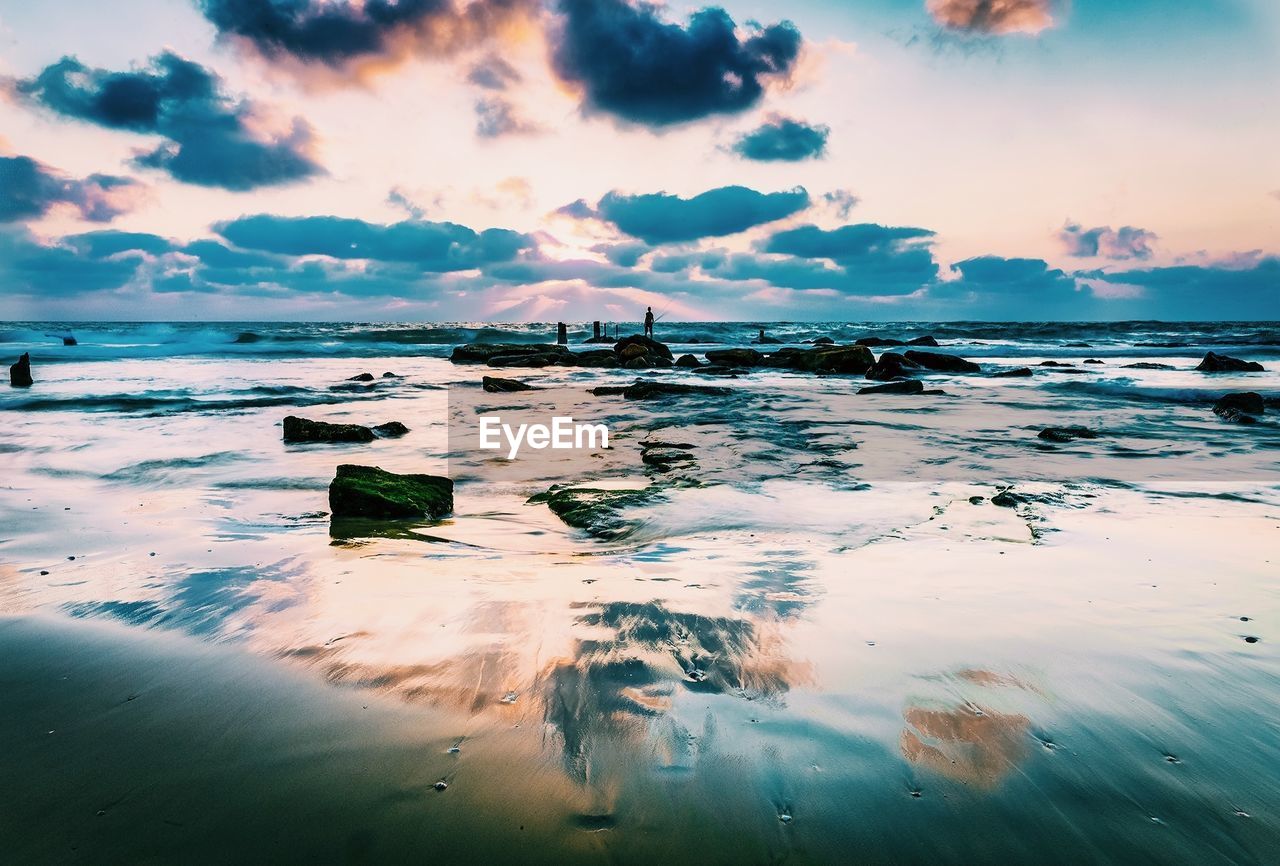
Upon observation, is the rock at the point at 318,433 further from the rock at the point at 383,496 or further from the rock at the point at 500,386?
the rock at the point at 500,386

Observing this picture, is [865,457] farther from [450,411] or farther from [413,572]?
[450,411]

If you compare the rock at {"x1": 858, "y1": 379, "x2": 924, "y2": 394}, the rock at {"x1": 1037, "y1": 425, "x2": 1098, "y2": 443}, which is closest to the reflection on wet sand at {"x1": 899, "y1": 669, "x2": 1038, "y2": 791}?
the rock at {"x1": 1037, "y1": 425, "x2": 1098, "y2": 443}

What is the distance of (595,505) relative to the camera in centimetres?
520

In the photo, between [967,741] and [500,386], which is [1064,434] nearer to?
[967,741]

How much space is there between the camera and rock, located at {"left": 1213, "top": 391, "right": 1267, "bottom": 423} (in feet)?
35.4

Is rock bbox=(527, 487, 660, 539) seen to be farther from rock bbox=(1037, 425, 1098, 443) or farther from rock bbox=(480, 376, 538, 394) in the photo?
rock bbox=(480, 376, 538, 394)

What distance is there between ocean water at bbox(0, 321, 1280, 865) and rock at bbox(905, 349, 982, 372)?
1828 cm

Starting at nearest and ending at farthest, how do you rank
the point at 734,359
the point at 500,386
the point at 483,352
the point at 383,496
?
the point at 383,496
the point at 500,386
the point at 734,359
the point at 483,352

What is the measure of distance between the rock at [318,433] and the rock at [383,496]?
405cm

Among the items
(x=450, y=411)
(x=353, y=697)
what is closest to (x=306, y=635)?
(x=353, y=697)

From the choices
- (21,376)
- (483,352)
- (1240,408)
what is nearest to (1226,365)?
(1240,408)

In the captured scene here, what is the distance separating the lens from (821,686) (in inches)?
89.9

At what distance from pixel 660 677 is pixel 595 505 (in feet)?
9.52

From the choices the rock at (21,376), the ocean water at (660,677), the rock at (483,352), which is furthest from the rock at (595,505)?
the rock at (483,352)
